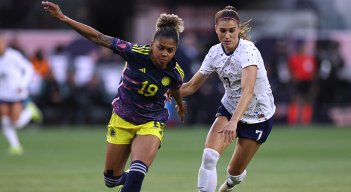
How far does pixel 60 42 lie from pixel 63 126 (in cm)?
282

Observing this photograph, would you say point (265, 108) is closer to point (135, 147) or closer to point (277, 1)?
point (135, 147)

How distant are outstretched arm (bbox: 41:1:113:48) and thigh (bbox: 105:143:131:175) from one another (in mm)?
1178

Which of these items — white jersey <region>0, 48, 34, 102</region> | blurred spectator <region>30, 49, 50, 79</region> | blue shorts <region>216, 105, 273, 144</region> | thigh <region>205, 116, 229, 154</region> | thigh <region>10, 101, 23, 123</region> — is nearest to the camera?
thigh <region>205, 116, 229, 154</region>

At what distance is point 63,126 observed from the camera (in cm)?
2853

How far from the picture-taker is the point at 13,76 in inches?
829

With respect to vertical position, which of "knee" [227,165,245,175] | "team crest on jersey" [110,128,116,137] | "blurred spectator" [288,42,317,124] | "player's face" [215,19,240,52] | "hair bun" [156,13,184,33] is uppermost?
"hair bun" [156,13,184,33]

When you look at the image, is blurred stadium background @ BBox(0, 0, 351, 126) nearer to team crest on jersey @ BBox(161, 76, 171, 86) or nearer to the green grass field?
the green grass field

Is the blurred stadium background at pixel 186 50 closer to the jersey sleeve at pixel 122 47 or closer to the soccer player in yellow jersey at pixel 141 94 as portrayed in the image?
the soccer player in yellow jersey at pixel 141 94

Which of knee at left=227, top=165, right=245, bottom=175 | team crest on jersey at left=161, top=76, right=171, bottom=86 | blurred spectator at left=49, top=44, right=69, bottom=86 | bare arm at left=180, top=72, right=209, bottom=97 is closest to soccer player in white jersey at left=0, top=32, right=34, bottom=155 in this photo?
blurred spectator at left=49, top=44, right=69, bottom=86

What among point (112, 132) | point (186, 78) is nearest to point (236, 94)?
point (112, 132)

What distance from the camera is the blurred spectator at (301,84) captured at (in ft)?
93.5

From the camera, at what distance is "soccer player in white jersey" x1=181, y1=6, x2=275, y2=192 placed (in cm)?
1114

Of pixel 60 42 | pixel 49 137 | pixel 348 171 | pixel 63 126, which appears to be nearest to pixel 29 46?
pixel 60 42

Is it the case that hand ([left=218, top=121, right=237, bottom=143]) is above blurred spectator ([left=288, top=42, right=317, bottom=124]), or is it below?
above
